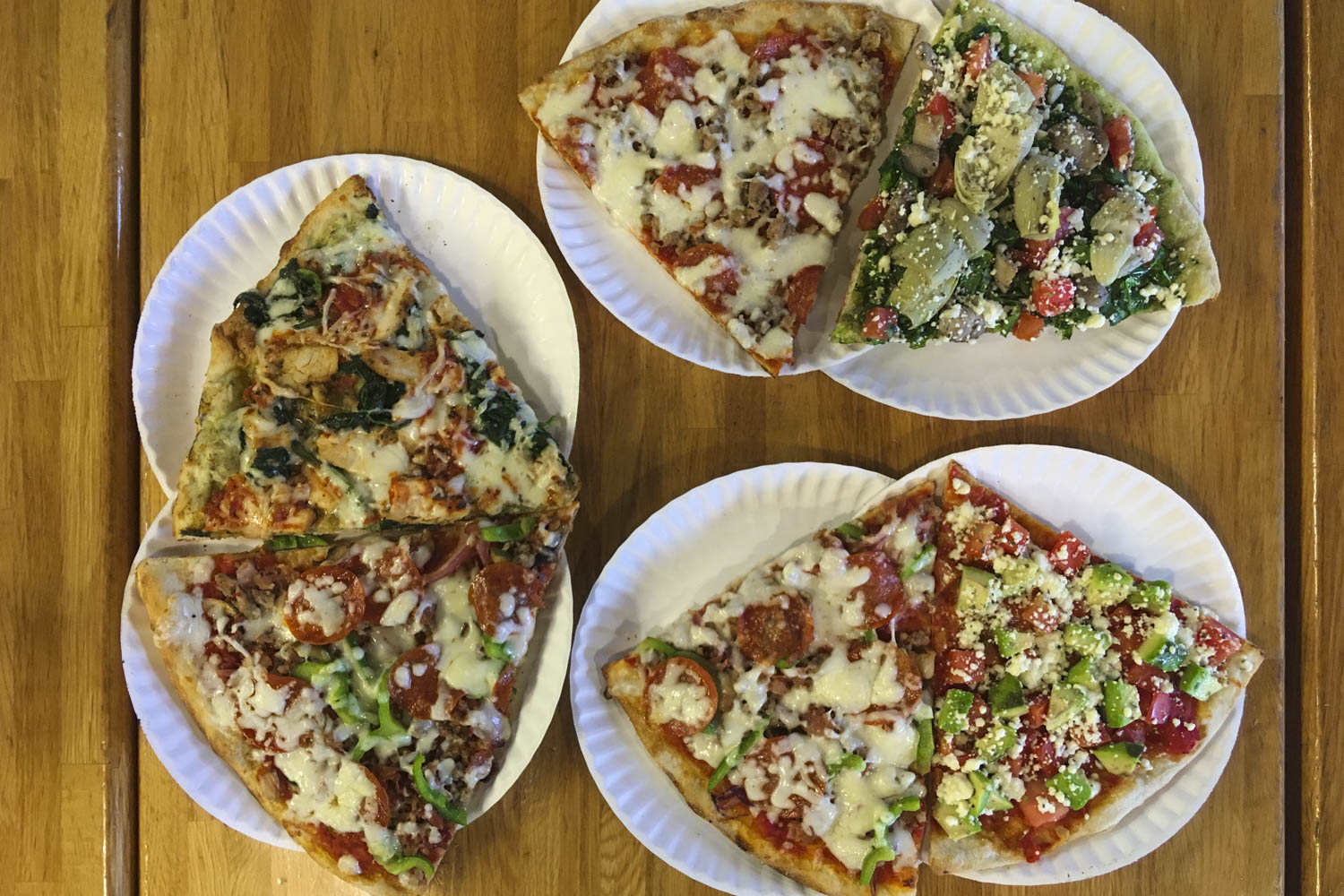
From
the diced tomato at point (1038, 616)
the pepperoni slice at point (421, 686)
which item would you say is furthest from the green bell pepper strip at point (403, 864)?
the diced tomato at point (1038, 616)

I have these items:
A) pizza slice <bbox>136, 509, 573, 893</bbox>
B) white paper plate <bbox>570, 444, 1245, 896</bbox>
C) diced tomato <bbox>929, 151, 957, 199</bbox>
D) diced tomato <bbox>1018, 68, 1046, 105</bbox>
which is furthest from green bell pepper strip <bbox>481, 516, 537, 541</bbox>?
diced tomato <bbox>1018, 68, 1046, 105</bbox>

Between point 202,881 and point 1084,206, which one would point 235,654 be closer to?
point 202,881

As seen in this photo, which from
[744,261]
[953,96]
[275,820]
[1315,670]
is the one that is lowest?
[275,820]

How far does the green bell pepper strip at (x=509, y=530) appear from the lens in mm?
3018

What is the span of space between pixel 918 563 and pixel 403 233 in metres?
2.19

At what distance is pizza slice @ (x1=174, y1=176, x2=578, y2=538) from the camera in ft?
9.82

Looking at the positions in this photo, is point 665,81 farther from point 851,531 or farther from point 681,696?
point 681,696

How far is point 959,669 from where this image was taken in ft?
9.62

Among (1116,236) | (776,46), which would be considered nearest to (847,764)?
(1116,236)

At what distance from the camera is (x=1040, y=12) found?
3.04 metres

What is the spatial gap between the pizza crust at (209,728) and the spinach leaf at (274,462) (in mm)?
432

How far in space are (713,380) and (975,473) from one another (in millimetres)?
987

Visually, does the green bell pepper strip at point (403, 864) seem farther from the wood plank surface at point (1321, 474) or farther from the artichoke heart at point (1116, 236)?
the wood plank surface at point (1321, 474)

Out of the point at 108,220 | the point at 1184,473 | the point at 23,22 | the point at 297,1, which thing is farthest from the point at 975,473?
the point at 23,22
